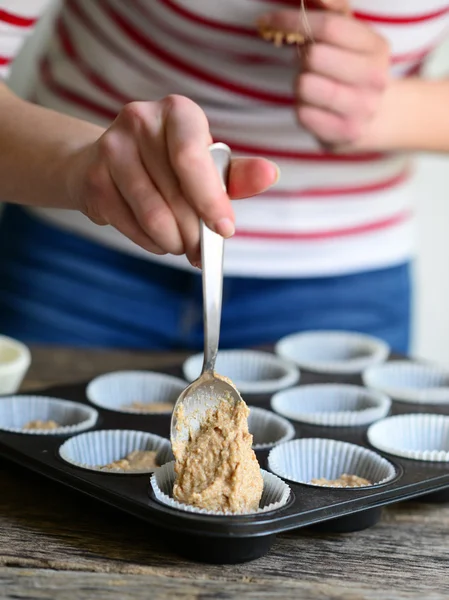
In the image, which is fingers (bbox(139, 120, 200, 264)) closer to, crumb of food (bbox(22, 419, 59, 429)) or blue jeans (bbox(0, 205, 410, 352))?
crumb of food (bbox(22, 419, 59, 429))

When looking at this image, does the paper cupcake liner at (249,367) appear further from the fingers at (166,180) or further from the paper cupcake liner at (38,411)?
the fingers at (166,180)

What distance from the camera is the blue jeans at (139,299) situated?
152 cm

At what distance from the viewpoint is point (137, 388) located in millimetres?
1312

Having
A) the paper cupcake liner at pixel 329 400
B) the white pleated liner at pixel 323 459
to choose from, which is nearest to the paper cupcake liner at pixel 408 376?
the paper cupcake liner at pixel 329 400

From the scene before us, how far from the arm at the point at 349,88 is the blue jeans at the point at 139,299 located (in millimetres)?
287

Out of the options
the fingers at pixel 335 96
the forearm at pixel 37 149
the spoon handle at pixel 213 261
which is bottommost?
the spoon handle at pixel 213 261

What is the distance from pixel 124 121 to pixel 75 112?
65 cm

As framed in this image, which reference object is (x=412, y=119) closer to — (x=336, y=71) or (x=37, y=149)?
(x=336, y=71)

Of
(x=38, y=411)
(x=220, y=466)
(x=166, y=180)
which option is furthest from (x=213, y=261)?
(x=38, y=411)

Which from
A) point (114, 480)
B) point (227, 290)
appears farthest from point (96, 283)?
point (114, 480)

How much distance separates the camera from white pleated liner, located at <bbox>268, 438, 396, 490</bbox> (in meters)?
1.05

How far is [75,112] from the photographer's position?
1.48 metres

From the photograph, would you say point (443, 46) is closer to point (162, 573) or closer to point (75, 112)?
point (75, 112)

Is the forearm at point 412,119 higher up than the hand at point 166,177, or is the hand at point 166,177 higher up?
the forearm at point 412,119
